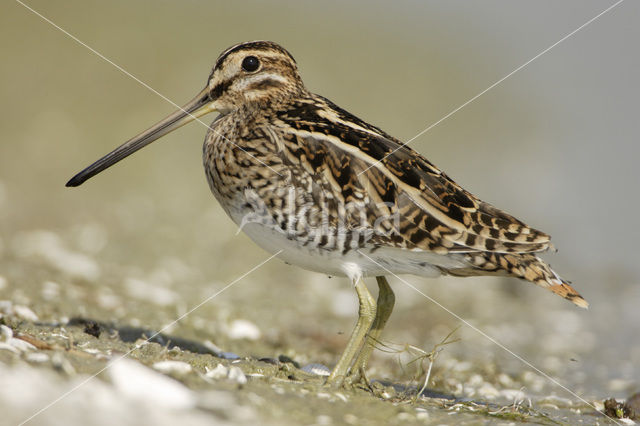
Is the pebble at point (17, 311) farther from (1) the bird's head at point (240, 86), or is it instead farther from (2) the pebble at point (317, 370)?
(2) the pebble at point (317, 370)

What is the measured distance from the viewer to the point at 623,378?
6.80 m

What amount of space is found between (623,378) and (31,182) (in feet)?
26.3

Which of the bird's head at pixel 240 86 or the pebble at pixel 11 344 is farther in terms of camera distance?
the bird's head at pixel 240 86

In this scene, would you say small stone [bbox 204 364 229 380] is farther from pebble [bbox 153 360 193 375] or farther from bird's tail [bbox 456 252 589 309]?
bird's tail [bbox 456 252 589 309]

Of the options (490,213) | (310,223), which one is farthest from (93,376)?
(490,213)

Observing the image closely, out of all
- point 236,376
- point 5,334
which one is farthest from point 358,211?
point 5,334

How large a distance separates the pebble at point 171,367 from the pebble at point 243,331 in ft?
9.17

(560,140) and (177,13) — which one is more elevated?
(560,140)

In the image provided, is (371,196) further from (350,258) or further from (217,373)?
(217,373)

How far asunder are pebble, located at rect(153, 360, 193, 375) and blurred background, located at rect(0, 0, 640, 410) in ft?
7.40

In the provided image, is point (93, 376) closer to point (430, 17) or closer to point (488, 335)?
point (488, 335)

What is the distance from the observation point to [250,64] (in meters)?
5.50

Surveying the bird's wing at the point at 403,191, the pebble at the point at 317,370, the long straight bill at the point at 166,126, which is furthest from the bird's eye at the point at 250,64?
the pebble at the point at 317,370

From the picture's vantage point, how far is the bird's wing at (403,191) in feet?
15.6
